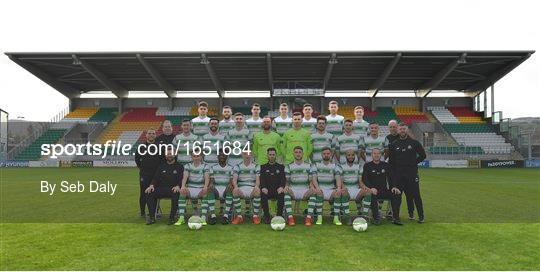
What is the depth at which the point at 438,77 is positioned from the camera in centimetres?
3150

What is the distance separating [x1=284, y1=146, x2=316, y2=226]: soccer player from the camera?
24.1 ft

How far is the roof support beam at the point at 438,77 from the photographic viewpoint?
28641 millimetres

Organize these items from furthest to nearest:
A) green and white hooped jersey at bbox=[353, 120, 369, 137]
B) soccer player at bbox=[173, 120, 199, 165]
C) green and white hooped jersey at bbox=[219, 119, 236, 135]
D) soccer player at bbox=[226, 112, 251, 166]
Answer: green and white hooped jersey at bbox=[219, 119, 236, 135], green and white hooped jersey at bbox=[353, 120, 369, 137], soccer player at bbox=[226, 112, 251, 166], soccer player at bbox=[173, 120, 199, 165]

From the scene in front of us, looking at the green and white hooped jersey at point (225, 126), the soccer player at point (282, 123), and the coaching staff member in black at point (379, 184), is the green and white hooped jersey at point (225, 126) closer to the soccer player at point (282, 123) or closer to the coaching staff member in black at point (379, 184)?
the soccer player at point (282, 123)

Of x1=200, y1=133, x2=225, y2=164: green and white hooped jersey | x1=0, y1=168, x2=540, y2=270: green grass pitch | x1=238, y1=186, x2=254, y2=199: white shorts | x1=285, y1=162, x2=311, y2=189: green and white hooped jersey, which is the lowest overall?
x1=0, y1=168, x2=540, y2=270: green grass pitch

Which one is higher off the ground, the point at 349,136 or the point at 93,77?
the point at 93,77

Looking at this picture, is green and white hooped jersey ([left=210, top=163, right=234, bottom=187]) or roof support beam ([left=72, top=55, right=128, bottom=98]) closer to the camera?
green and white hooped jersey ([left=210, top=163, right=234, bottom=187])

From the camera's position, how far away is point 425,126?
34781 millimetres

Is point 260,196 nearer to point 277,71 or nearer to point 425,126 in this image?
point 277,71

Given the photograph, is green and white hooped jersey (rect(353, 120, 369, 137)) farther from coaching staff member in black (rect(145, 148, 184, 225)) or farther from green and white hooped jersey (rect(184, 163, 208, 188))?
coaching staff member in black (rect(145, 148, 184, 225))

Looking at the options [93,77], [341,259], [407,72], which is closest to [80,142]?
[93,77]

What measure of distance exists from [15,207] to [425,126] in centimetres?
3259

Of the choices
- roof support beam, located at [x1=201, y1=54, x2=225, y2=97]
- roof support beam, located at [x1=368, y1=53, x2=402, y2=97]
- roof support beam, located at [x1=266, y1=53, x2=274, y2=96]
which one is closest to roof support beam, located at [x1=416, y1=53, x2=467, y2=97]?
roof support beam, located at [x1=368, y1=53, x2=402, y2=97]

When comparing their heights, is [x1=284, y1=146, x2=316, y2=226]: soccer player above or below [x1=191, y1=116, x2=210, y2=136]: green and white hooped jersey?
below
